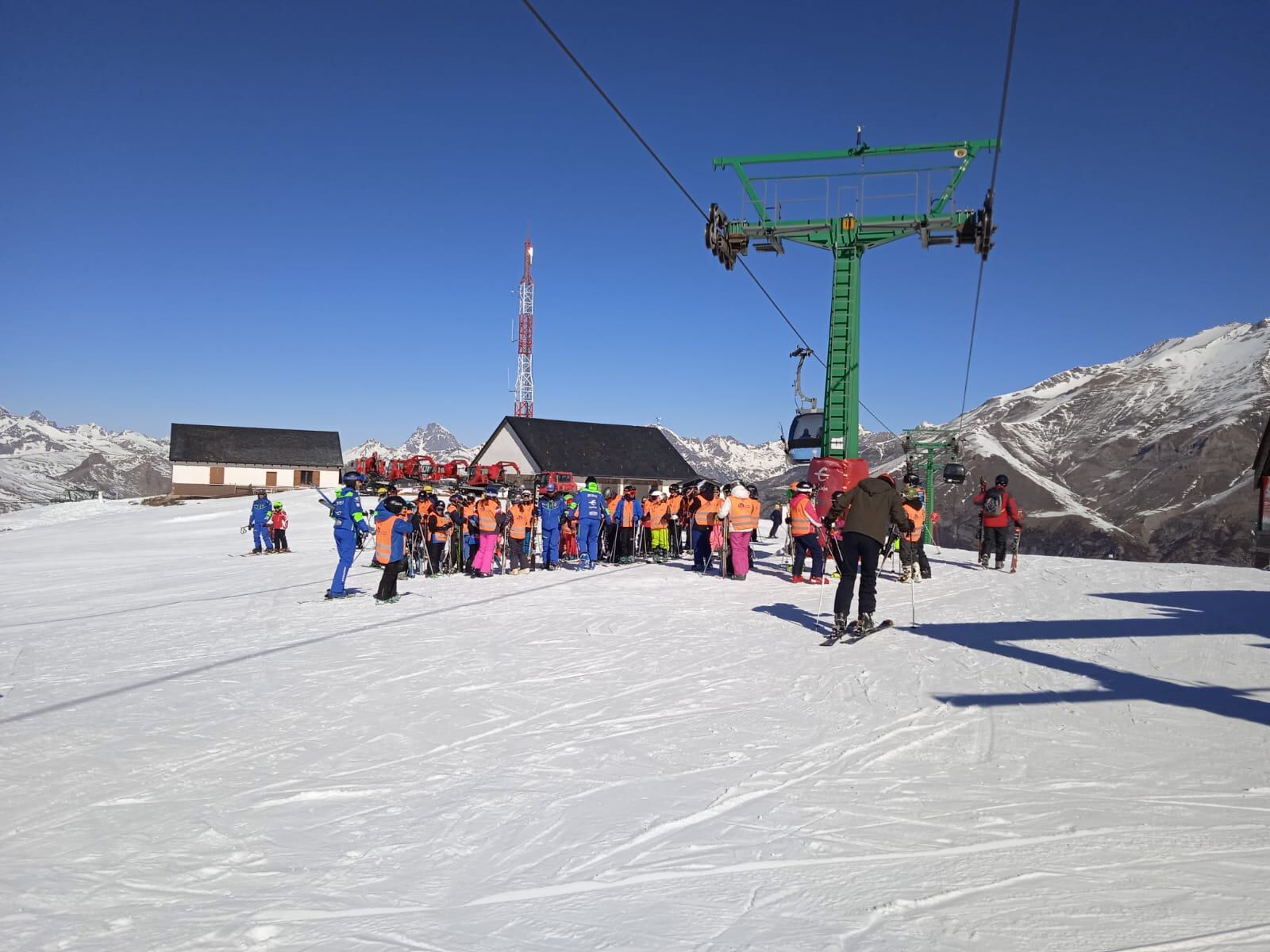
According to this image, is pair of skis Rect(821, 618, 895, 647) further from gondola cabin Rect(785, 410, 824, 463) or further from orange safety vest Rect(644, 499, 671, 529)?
orange safety vest Rect(644, 499, 671, 529)

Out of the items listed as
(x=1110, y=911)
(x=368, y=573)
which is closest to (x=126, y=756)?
(x=1110, y=911)

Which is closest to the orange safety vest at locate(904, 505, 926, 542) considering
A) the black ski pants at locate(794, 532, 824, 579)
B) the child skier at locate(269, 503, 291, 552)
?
the black ski pants at locate(794, 532, 824, 579)

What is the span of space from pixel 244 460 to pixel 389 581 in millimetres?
51982

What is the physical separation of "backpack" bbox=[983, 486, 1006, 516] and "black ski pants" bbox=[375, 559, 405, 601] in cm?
1149

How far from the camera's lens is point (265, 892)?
315 cm

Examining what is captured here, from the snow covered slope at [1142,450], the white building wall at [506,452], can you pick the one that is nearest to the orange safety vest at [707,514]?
the white building wall at [506,452]

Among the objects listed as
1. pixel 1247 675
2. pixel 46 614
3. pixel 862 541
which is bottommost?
pixel 46 614

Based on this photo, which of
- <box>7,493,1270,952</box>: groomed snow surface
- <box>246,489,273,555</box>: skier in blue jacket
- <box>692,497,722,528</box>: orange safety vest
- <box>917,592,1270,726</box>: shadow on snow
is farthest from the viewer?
<box>246,489,273,555</box>: skier in blue jacket

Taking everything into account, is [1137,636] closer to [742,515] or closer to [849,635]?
[849,635]

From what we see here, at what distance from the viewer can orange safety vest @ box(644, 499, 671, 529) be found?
18.7 meters

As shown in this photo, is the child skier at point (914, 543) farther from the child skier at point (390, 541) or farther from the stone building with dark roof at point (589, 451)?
the stone building with dark roof at point (589, 451)

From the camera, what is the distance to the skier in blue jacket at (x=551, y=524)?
16562mm

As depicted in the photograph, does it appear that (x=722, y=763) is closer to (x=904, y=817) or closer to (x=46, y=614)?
(x=904, y=817)

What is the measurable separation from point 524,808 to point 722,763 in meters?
1.24
